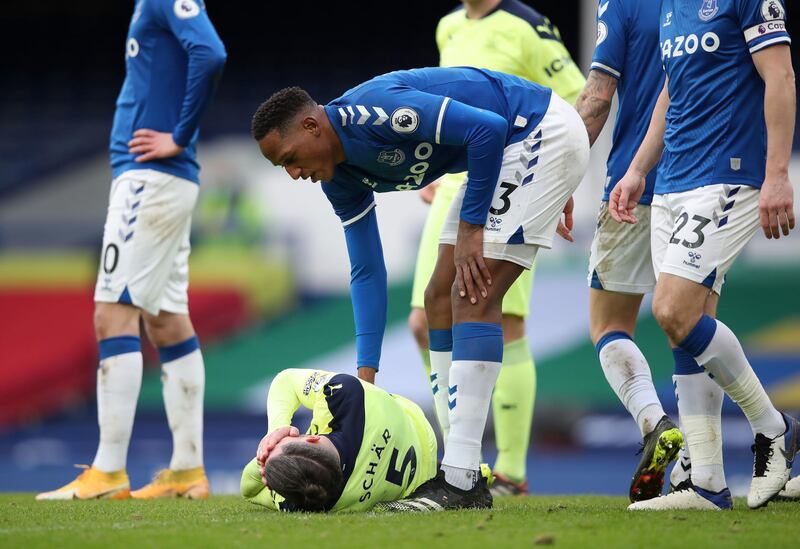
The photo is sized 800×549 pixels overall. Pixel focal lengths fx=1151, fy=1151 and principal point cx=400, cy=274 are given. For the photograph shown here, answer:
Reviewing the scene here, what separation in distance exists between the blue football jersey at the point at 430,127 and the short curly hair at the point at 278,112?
13 centimetres

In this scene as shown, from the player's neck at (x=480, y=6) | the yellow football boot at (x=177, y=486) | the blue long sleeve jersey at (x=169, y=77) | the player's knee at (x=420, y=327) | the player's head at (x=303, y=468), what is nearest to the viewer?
the player's head at (x=303, y=468)

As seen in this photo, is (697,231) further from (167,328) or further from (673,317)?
(167,328)

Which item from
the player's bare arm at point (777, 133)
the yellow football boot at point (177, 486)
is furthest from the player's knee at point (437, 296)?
the yellow football boot at point (177, 486)

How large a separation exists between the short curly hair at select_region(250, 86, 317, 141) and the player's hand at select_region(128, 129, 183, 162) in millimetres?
1720

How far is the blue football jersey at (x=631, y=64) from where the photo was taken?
17.3 feet

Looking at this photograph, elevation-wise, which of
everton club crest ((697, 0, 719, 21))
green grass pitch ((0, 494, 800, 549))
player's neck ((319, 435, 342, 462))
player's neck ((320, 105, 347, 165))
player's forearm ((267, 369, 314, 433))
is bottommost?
green grass pitch ((0, 494, 800, 549))

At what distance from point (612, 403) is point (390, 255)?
3720mm

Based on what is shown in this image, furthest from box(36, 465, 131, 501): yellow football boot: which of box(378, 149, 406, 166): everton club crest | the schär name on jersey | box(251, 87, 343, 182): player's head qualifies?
the schär name on jersey

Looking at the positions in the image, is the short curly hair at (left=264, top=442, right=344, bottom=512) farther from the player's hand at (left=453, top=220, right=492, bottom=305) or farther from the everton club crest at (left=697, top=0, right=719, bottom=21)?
the everton club crest at (left=697, top=0, right=719, bottom=21)

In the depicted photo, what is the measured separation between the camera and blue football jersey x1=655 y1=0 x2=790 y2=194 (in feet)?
14.5

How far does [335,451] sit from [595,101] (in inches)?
84.5

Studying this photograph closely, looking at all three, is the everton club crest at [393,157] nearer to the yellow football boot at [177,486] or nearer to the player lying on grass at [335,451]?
the player lying on grass at [335,451]

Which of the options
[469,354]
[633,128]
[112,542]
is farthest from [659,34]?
[112,542]

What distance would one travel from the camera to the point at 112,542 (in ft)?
12.1
